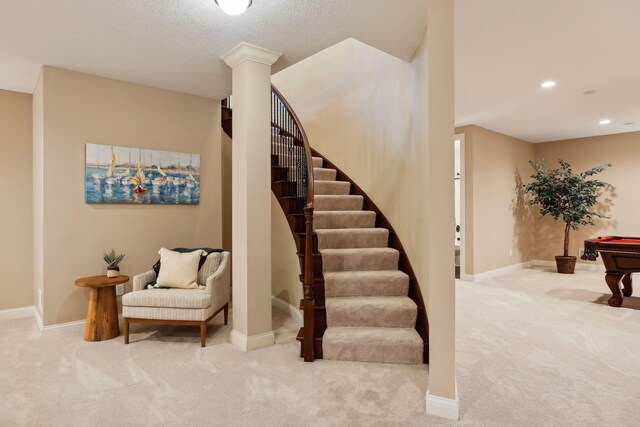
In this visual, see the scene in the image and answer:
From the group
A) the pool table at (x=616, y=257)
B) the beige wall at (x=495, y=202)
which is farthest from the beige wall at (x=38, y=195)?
the pool table at (x=616, y=257)

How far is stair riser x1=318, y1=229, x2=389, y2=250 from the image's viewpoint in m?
4.10

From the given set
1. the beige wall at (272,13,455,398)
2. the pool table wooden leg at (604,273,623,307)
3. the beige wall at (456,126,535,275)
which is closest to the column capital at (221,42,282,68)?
the beige wall at (272,13,455,398)

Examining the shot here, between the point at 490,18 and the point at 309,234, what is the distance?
225cm

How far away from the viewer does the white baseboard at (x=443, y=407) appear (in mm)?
2225

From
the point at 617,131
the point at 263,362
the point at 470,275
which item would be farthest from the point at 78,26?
the point at 617,131

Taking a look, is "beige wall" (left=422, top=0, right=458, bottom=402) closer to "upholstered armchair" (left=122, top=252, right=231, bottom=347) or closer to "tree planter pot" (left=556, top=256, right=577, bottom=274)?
"upholstered armchair" (left=122, top=252, right=231, bottom=347)

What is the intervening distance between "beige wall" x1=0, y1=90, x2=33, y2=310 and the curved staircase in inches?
114

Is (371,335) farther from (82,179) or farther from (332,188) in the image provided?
(82,179)

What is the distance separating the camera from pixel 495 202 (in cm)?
695

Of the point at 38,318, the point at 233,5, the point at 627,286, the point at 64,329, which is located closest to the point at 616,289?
the point at 627,286

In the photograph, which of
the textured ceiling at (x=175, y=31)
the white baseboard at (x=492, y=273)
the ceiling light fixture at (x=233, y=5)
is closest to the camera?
the ceiling light fixture at (x=233, y=5)

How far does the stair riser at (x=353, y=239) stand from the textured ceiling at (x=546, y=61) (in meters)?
2.00

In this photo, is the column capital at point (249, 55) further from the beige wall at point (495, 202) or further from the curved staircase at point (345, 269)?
the beige wall at point (495, 202)

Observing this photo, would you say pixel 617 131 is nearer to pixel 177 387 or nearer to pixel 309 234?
pixel 309 234
